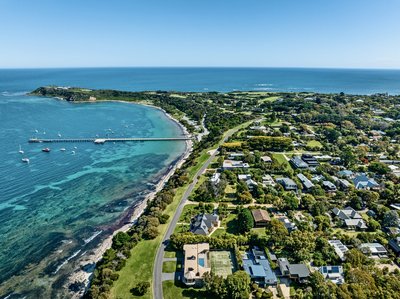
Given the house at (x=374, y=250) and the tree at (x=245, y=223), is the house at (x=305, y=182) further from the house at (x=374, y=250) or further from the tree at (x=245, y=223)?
the tree at (x=245, y=223)

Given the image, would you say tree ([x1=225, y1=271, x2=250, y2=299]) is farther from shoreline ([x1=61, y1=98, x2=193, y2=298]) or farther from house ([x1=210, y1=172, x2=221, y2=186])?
house ([x1=210, y1=172, x2=221, y2=186])

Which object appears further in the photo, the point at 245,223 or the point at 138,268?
the point at 245,223

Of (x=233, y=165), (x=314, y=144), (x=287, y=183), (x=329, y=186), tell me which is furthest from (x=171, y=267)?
(x=314, y=144)

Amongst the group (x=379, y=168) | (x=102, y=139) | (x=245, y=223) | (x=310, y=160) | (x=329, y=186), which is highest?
(x=379, y=168)

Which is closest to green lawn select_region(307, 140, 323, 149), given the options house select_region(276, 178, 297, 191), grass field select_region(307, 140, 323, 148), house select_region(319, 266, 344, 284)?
grass field select_region(307, 140, 323, 148)

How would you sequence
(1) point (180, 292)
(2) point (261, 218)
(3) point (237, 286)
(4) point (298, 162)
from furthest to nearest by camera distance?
(4) point (298, 162)
(2) point (261, 218)
(1) point (180, 292)
(3) point (237, 286)

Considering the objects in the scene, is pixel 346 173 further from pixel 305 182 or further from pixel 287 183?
pixel 287 183

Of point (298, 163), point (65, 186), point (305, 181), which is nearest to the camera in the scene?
point (305, 181)

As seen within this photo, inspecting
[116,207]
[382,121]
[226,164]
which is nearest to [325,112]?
[382,121]
